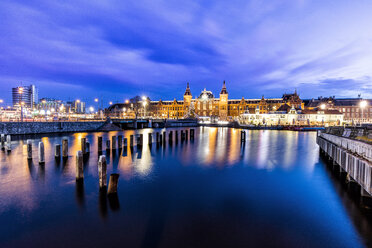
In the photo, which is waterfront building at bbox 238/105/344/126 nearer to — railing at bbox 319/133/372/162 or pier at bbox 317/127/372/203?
railing at bbox 319/133/372/162

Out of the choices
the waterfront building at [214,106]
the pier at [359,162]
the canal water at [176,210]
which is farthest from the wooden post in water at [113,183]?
the waterfront building at [214,106]

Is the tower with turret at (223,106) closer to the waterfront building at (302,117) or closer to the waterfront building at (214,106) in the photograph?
the waterfront building at (214,106)

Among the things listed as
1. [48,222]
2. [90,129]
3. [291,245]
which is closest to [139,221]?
[48,222]

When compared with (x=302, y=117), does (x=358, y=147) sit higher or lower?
lower

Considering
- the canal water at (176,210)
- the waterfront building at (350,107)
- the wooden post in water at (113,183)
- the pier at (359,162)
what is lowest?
the canal water at (176,210)

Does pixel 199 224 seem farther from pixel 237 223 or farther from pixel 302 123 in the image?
pixel 302 123

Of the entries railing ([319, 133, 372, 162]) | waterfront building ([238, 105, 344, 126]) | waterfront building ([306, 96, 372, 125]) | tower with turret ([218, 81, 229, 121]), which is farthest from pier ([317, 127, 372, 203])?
tower with turret ([218, 81, 229, 121])

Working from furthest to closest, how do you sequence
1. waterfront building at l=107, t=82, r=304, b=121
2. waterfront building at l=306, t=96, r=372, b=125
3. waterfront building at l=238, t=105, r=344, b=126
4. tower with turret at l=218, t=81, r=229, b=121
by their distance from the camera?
tower with turret at l=218, t=81, r=229, b=121 < waterfront building at l=107, t=82, r=304, b=121 < waterfront building at l=306, t=96, r=372, b=125 < waterfront building at l=238, t=105, r=344, b=126

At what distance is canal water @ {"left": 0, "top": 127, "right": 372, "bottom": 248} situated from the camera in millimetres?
7754

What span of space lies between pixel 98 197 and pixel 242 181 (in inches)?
369

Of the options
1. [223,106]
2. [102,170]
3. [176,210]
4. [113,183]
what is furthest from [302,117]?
[102,170]

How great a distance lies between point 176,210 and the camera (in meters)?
10.0

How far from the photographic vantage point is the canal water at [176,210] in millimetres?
Result: 7754

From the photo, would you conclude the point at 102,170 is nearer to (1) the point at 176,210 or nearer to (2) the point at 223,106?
(1) the point at 176,210
